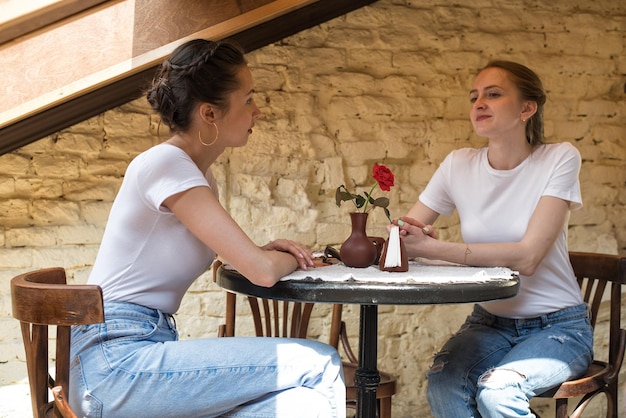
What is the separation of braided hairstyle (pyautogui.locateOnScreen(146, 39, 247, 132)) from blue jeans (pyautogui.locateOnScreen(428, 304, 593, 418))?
3.81 feet

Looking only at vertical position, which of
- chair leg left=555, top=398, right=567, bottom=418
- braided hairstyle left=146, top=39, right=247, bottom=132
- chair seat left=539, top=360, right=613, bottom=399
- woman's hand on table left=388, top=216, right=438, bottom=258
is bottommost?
chair leg left=555, top=398, right=567, bottom=418

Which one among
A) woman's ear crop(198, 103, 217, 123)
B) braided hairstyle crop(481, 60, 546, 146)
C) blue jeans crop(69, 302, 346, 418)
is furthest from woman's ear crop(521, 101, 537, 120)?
blue jeans crop(69, 302, 346, 418)

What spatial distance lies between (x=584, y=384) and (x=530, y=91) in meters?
1.04

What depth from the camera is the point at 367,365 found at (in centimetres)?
243

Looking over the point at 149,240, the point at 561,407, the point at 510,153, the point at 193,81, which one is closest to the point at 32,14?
the point at 193,81

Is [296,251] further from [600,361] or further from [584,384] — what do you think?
[600,361]

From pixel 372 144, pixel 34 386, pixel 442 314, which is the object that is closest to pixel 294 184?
pixel 372 144

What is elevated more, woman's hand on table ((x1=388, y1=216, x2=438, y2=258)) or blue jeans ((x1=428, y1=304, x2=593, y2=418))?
woman's hand on table ((x1=388, y1=216, x2=438, y2=258))

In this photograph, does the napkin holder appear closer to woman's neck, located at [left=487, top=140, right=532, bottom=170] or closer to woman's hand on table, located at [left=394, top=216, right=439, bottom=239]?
woman's hand on table, located at [left=394, top=216, right=439, bottom=239]

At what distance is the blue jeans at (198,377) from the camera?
6.27 ft

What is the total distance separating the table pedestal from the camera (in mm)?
2398

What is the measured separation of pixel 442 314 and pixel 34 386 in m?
2.55

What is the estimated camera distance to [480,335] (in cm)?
271

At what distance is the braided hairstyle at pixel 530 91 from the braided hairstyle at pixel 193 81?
3.56 feet
